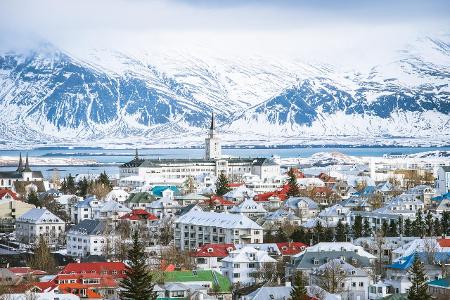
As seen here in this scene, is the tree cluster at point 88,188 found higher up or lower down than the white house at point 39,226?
higher up

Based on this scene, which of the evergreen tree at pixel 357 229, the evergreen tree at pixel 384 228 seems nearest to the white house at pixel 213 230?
the evergreen tree at pixel 357 229

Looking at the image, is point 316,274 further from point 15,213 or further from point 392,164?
point 392,164

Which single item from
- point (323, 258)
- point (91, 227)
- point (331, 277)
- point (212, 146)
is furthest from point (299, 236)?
point (212, 146)

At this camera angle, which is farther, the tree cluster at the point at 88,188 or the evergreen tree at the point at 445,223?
the tree cluster at the point at 88,188

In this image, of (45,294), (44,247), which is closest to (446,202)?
(44,247)

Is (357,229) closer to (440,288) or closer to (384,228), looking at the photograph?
(384,228)

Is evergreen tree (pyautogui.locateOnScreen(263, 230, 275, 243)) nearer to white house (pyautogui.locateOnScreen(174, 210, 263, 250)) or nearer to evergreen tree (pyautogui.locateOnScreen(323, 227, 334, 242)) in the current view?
white house (pyautogui.locateOnScreen(174, 210, 263, 250))

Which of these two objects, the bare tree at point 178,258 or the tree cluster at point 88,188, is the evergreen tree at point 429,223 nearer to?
the bare tree at point 178,258
